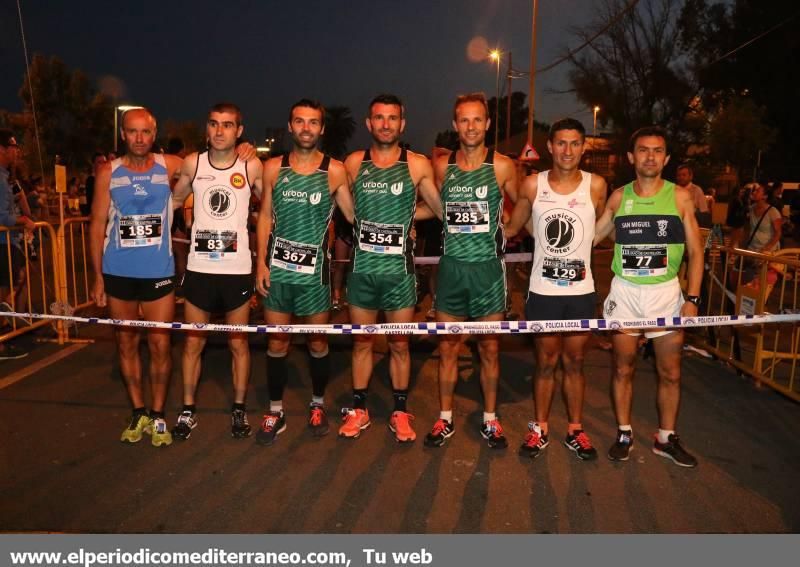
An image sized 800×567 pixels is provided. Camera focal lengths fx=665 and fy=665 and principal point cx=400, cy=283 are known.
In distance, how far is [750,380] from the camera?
6.25 meters

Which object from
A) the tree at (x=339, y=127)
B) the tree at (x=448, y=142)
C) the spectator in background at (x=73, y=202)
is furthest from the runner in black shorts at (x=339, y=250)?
the tree at (x=339, y=127)

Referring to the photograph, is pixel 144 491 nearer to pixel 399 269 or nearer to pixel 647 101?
pixel 399 269

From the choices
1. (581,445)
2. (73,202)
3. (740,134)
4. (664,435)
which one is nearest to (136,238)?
(581,445)

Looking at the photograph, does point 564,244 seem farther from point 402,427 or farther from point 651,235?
point 402,427

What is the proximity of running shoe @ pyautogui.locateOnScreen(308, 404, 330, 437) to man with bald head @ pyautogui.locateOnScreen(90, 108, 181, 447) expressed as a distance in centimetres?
100

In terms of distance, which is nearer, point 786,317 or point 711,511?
point 711,511

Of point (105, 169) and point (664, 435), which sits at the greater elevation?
point (105, 169)

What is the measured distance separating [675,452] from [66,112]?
167ft

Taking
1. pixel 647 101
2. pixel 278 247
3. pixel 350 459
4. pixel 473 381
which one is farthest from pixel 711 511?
pixel 647 101

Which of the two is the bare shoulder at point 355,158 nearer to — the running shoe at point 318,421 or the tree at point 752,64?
the running shoe at point 318,421

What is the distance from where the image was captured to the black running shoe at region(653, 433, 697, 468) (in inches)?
173

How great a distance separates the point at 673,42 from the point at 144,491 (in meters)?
42.2

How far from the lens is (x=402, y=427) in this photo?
4.84m

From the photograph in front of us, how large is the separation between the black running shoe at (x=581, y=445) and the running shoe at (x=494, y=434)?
0.45m
